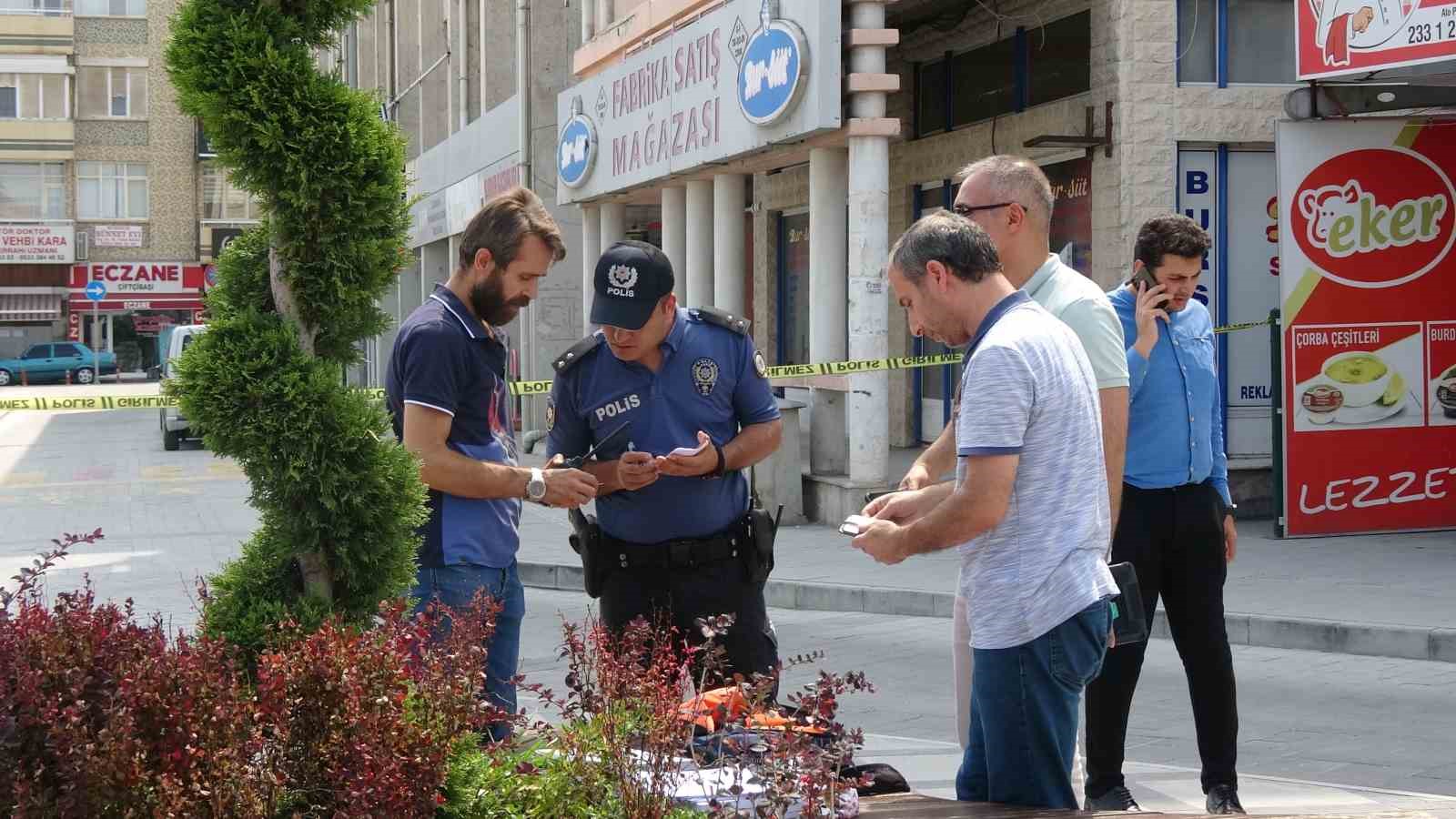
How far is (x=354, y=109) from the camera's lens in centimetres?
373

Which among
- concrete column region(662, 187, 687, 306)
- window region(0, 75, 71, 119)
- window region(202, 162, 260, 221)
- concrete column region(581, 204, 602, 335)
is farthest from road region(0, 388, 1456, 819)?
window region(0, 75, 71, 119)

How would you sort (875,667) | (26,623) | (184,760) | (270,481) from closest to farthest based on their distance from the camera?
1. (184,760)
2. (26,623)
3. (270,481)
4. (875,667)

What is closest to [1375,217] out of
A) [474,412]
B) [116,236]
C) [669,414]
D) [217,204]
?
[669,414]

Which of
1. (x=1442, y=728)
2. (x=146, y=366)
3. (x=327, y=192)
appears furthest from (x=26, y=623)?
(x=146, y=366)

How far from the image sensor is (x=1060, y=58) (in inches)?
602

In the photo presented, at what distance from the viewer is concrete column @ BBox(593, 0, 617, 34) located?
22.3m

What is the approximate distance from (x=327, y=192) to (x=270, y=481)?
63 cm

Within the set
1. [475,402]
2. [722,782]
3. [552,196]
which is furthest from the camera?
[552,196]

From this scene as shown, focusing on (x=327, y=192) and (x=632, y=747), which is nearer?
(x=632, y=747)

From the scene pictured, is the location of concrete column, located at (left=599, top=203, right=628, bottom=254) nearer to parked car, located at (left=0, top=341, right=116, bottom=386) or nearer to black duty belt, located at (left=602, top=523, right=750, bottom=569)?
black duty belt, located at (left=602, top=523, right=750, bottom=569)

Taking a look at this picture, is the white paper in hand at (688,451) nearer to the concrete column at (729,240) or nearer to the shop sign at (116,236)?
the concrete column at (729,240)

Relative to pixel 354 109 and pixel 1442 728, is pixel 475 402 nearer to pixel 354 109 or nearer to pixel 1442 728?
pixel 354 109

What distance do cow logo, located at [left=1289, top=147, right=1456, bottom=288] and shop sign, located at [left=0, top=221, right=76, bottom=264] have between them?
58.4 meters

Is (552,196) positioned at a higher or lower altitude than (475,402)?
higher
